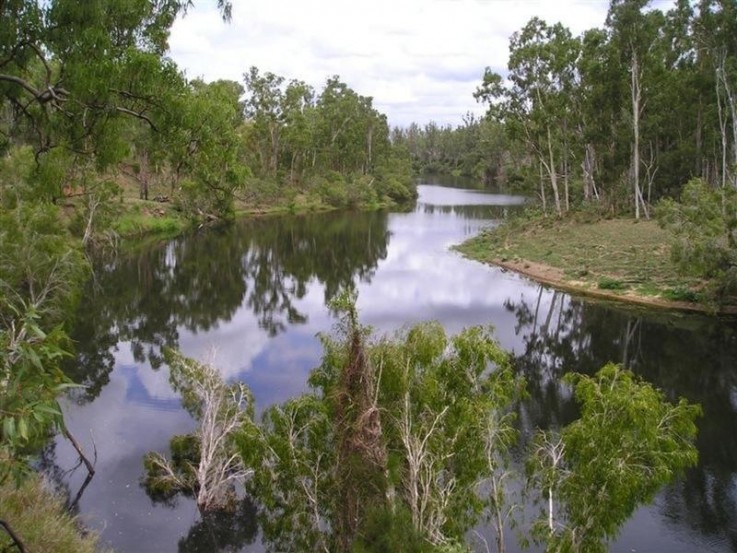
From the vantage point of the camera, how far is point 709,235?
92.8ft

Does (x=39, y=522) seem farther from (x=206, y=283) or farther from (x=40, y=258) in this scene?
(x=206, y=283)

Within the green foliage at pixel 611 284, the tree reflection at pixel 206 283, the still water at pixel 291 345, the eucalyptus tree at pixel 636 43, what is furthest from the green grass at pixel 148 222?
the eucalyptus tree at pixel 636 43

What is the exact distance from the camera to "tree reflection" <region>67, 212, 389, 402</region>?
93.1 feet

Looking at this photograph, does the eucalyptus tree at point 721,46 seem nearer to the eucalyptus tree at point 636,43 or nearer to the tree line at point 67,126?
the eucalyptus tree at point 636,43

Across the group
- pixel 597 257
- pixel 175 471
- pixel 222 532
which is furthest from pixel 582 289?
pixel 222 532

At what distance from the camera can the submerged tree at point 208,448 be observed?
15.1 metres

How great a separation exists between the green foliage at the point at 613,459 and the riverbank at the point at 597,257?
74.5ft

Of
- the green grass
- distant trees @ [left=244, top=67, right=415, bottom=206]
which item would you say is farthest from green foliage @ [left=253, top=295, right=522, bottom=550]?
distant trees @ [left=244, top=67, right=415, bottom=206]

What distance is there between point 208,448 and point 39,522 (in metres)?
4.17

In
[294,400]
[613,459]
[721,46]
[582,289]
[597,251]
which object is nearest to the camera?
[613,459]

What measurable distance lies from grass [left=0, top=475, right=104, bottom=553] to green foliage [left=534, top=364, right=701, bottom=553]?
7695 mm

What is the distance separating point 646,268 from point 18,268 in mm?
31012

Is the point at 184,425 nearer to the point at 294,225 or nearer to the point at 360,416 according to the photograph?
the point at 360,416

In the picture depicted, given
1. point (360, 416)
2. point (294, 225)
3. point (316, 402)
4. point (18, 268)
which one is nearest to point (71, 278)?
point (18, 268)
